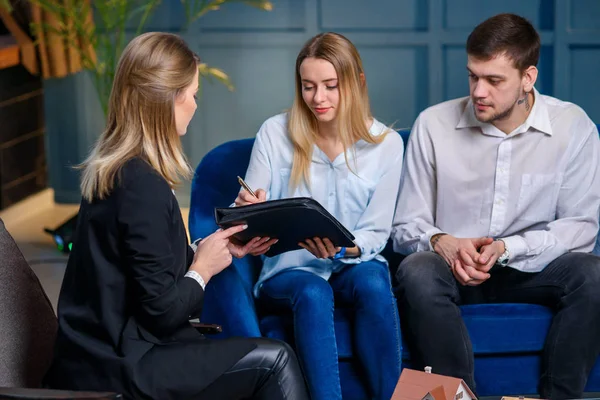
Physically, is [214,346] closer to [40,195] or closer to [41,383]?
[41,383]

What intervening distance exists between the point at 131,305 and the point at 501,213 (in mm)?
1259

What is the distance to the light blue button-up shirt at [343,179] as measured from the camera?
2.63 metres

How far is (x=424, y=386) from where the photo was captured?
1.84m

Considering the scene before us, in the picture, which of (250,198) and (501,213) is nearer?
(250,198)

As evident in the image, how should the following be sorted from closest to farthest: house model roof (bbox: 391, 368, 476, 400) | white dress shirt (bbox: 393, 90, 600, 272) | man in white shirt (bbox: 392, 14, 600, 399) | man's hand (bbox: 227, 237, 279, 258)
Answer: house model roof (bbox: 391, 368, 476, 400) < man's hand (bbox: 227, 237, 279, 258) < man in white shirt (bbox: 392, 14, 600, 399) < white dress shirt (bbox: 393, 90, 600, 272)

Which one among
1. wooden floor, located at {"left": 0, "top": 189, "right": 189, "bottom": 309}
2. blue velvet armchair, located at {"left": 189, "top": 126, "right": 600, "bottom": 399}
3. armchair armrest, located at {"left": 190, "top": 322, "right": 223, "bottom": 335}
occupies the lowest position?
wooden floor, located at {"left": 0, "top": 189, "right": 189, "bottom": 309}

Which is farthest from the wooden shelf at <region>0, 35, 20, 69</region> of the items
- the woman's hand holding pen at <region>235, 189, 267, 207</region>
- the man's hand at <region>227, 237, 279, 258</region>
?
the man's hand at <region>227, 237, 279, 258</region>

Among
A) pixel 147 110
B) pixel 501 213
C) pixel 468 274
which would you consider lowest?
pixel 468 274

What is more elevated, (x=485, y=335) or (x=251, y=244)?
(x=251, y=244)

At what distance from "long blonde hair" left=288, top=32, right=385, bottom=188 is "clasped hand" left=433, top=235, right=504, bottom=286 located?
39 cm

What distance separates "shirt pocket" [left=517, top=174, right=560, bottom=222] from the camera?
8.78 feet

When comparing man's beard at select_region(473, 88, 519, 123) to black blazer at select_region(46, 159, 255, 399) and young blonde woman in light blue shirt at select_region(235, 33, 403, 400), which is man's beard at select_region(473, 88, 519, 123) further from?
black blazer at select_region(46, 159, 255, 399)

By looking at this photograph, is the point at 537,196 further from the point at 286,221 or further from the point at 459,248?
the point at 286,221

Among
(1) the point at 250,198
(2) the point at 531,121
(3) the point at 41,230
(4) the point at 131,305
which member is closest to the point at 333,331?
(1) the point at 250,198
